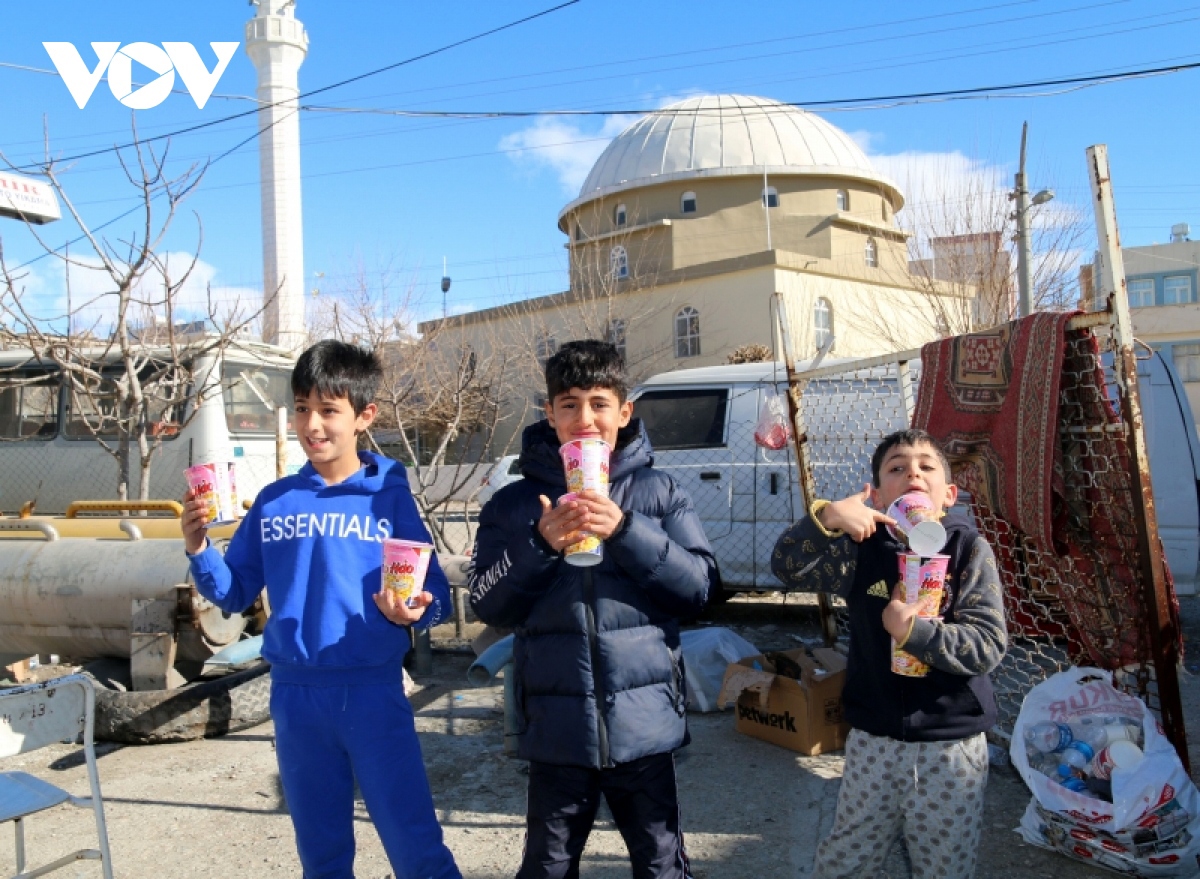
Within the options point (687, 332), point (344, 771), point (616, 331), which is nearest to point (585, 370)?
point (344, 771)

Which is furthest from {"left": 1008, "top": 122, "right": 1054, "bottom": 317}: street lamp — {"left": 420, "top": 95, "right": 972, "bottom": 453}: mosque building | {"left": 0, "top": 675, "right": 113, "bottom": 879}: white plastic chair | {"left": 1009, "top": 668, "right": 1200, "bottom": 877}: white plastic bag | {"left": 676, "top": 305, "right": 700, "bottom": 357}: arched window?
{"left": 0, "top": 675, "right": 113, "bottom": 879}: white plastic chair

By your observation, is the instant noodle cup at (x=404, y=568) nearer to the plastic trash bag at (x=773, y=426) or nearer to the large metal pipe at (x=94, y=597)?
the large metal pipe at (x=94, y=597)

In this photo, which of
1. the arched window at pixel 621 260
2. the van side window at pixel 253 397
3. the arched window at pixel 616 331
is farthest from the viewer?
the arched window at pixel 621 260

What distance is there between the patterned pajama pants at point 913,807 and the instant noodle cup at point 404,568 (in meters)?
1.35

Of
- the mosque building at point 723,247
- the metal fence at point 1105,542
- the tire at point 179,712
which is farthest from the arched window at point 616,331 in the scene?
the metal fence at point 1105,542

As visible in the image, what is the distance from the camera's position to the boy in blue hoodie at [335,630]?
98.2 inches

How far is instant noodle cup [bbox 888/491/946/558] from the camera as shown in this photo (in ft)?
7.63

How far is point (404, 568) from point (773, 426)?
4533 millimetres

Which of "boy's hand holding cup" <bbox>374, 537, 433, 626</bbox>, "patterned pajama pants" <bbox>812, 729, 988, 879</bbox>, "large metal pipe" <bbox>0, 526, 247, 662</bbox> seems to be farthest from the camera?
"large metal pipe" <bbox>0, 526, 247, 662</bbox>

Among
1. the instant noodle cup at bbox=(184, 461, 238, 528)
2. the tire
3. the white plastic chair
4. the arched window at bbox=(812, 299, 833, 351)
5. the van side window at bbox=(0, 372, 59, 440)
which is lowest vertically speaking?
the tire

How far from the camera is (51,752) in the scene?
4.73m

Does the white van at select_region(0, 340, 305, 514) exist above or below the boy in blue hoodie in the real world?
above

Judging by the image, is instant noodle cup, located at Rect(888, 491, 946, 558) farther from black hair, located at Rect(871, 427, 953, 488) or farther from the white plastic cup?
the white plastic cup

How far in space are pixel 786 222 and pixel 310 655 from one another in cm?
3032
